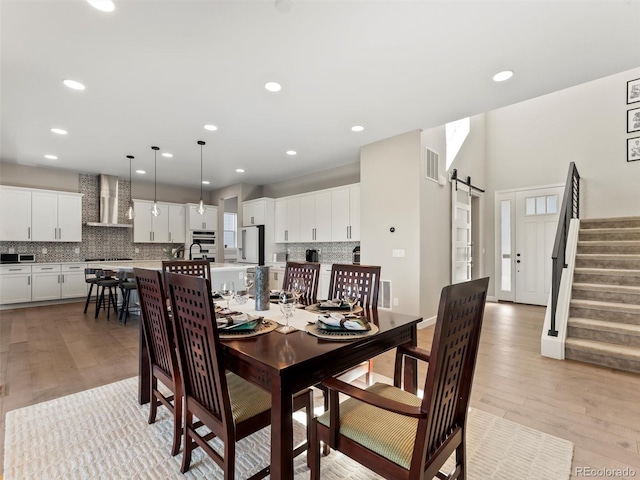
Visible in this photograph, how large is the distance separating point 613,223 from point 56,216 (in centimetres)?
993

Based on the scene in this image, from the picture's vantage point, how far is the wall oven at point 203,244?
7762mm

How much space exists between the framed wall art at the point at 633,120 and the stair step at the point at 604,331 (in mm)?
3934

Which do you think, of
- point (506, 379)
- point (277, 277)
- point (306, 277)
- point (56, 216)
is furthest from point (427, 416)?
point (56, 216)

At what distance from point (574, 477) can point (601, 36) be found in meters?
3.03

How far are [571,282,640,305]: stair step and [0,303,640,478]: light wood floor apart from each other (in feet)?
2.56

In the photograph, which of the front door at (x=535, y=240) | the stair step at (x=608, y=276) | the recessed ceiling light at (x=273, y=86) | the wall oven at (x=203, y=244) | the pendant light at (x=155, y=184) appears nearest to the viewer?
the recessed ceiling light at (x=273, y=86)

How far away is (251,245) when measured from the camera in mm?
7258

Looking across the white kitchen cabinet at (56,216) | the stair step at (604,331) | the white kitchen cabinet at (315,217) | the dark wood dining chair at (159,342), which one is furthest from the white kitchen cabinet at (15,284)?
the stair step at (604,331)

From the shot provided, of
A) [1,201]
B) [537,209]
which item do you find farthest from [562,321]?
[1,201]

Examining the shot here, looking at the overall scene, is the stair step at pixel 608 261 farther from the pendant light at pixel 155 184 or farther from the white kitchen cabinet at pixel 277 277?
the pendant light at pixel 155 184

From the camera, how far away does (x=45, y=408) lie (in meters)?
2.26

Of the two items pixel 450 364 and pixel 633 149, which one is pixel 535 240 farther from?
pixel 450 364

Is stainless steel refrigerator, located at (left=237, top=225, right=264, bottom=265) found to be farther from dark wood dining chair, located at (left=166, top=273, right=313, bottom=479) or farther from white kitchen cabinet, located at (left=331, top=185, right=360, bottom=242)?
dark wood dining chair, located at (left=166, top=273, right=313, bottom=479)

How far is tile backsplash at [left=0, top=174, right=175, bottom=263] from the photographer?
618 centimetres
